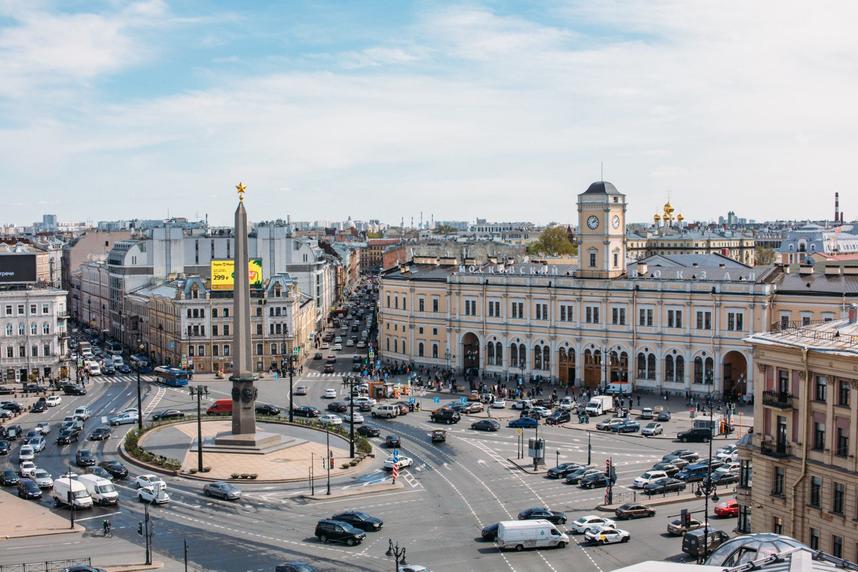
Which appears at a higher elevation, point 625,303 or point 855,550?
point 625,303

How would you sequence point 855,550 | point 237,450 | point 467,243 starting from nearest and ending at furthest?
point 855,550 → point 237,450 → point 467,243

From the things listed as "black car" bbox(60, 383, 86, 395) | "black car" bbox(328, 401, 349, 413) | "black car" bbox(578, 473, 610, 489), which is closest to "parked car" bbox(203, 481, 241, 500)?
"black car" bbox(578, 473, 610, 489)

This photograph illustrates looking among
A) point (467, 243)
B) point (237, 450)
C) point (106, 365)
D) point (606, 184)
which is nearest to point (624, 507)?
point (237, 450)

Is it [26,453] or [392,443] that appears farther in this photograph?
[392,443]

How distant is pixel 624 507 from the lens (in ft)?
171

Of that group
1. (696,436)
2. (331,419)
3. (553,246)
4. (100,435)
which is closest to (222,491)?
(100,435)

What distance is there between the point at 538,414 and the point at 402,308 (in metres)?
33.5

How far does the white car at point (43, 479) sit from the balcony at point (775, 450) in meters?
38.3

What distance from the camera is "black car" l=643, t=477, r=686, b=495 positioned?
2210 inches

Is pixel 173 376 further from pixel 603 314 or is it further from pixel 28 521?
pixel 28 521

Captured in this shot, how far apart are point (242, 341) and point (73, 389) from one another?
33726 mm

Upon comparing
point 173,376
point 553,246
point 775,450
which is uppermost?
point 553,246

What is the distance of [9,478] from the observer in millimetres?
59906

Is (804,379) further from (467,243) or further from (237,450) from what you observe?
(467,243)
